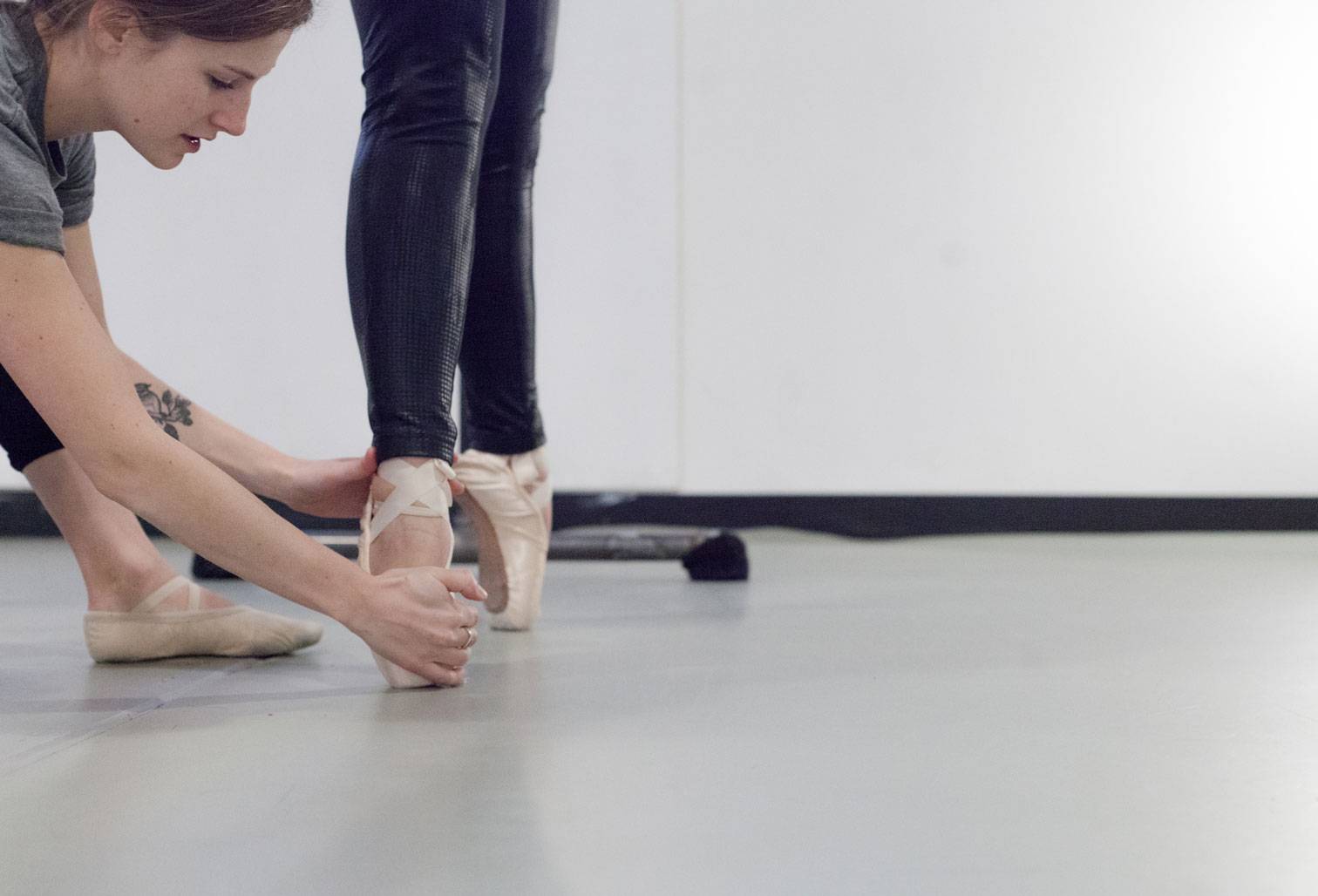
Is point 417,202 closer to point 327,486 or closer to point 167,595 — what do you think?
point 327,486

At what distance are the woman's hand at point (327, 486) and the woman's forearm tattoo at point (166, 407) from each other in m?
0.10

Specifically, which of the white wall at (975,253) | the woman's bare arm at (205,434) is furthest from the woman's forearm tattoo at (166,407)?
the white wall at (975,253)

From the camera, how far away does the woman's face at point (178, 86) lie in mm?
778

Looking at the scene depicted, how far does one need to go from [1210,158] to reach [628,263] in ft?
3.63

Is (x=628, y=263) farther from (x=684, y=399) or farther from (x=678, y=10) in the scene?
(x=678, y=10)

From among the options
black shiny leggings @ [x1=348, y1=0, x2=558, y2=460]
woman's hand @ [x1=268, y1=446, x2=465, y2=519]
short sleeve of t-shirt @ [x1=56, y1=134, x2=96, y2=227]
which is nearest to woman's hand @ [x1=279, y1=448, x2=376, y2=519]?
woman's hand @ [x1=268, y1=446, x2=465, y2=519]

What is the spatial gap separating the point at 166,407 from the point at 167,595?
0.50ft

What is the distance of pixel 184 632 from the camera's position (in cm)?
97

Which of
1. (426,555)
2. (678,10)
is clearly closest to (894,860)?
(426,555)

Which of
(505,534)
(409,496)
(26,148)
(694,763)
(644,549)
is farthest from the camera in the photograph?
(644,549)

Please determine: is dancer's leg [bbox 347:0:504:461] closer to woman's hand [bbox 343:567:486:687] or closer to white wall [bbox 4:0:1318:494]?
woman's hand [bbox 343:567:486:687]

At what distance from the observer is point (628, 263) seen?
7.43ft

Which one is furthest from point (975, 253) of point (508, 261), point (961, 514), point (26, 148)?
point (26, 148)

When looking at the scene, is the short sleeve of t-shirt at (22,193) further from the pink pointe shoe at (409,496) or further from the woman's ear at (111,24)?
the pink pointe shoe at (409,496)
